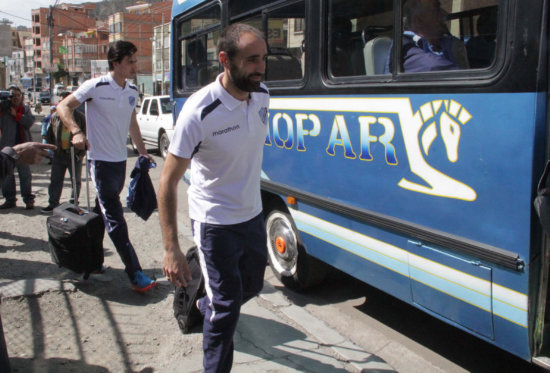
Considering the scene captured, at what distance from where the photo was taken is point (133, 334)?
3441 millimetres

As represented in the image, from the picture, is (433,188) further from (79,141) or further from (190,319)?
(79,141)

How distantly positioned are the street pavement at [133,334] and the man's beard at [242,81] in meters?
1.69

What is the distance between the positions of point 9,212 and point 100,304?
13.3 ft

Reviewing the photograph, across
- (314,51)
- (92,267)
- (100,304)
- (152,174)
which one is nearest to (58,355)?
(100,304)

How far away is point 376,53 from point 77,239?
2.68 metres

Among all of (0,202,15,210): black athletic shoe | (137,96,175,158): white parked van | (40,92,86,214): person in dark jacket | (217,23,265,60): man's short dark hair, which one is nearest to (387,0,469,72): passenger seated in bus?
(217,23,265,60): man's short dark hair

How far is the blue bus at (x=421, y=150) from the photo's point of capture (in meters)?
2.44

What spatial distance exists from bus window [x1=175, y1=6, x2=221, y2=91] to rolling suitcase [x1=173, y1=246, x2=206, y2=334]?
2918 mm

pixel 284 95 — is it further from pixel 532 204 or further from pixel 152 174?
pixel 152 174

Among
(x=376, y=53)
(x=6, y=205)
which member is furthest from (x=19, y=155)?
(x=6, y=205)

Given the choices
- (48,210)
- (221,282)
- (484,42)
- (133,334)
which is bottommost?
(133,334)

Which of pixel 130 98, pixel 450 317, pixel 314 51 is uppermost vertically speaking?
pixel 314 51

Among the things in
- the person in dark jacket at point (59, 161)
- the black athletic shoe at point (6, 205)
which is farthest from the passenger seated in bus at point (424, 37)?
the black athletic shoe at point (6, 205)

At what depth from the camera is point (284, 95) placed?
4.25 meters
